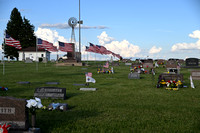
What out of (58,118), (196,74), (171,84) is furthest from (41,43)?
(58,118)

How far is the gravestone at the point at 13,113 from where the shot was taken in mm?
6859

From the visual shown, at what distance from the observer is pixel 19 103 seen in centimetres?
686

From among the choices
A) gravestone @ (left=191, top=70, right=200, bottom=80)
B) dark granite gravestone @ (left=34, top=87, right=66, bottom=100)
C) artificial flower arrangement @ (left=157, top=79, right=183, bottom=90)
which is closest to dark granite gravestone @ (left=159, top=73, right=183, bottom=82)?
artificial flower arrangement @ (left=157, top=79, right=183, bottom=90)

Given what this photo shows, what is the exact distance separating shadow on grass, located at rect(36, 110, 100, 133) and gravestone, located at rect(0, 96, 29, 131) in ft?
2.97

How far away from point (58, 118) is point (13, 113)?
245 cm

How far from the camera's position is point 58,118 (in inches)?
357

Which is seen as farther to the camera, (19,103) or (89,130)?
(89,130)

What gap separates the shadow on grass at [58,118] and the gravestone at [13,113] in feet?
2.97

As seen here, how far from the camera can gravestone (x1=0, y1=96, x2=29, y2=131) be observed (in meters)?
6.86

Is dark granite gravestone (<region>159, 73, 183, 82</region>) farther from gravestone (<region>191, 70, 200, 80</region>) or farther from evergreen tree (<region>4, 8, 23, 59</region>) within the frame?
evergreen tree (<region>4, 8, 23, 59</region>)

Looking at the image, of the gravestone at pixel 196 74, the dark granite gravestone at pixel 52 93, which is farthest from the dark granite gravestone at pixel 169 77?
the dark granite gravestone at pixel 52 93

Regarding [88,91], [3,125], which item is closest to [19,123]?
[3,125]

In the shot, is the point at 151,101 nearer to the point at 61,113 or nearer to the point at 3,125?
the point at 61,113

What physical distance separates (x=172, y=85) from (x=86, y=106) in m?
8.80
